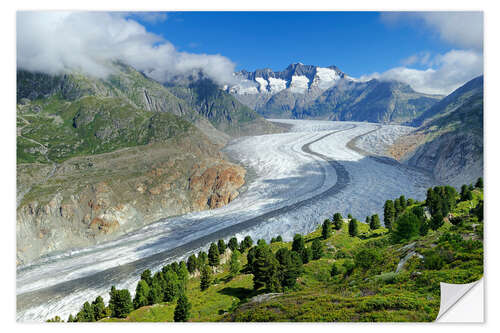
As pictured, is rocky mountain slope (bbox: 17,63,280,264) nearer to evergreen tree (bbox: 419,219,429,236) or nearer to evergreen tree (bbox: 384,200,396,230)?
evergreen tree (bbox: 419,219,429,236)

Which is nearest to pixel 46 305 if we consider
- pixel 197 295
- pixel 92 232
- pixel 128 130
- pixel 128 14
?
pixel 197 295

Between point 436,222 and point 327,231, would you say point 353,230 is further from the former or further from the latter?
point 436,222

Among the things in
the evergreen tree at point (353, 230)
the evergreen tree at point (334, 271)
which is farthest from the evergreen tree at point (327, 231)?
the evergreen tree at point (334, 271)

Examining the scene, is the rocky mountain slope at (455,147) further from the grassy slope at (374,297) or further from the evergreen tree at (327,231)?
the grassy slope at (374,297)

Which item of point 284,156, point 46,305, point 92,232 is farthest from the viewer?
point 284,156
